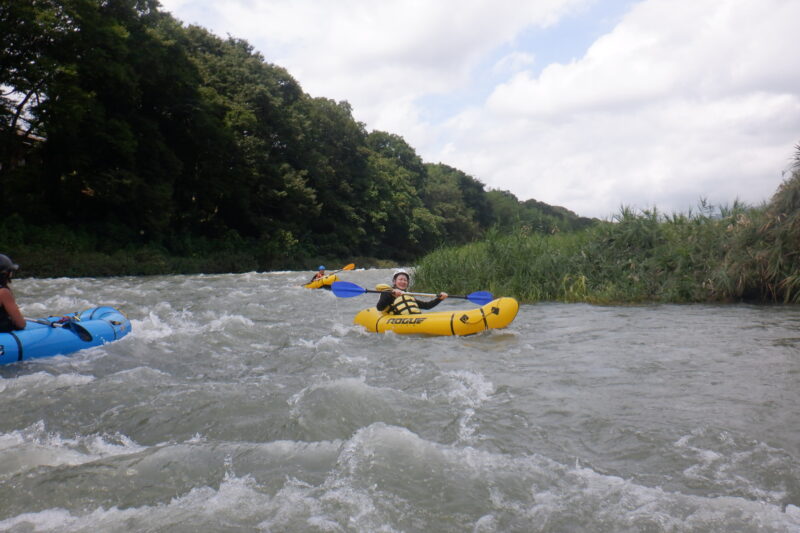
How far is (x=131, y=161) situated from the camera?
2059 centimetres

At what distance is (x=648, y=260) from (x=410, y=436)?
26.7 feet

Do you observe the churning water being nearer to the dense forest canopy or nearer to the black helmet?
the black helmet

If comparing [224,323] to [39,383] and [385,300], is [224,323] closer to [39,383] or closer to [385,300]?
[385,300]

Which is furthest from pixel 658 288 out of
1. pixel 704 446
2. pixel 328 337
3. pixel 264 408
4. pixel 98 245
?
pixel 98 245

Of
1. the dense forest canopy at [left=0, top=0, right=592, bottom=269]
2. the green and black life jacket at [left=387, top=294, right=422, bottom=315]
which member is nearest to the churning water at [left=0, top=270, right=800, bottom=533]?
the green and black life jacket at [left=387, top=294, right=422, bottom=315]

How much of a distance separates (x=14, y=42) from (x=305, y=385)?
17.8 metres

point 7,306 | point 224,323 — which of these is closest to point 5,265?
point 7,306

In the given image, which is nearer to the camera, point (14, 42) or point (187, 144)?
point (14, 42)

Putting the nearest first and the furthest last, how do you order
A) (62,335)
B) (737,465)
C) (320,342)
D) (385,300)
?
1. (737,465)
2. (62,335)
3. (320,342)
4. (385,300)

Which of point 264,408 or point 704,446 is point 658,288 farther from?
point 264,408

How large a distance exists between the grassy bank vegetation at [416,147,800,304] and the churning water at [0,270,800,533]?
2978 millimetres

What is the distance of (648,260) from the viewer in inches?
397

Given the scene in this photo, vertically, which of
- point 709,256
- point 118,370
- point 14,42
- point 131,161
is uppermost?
point 14,42

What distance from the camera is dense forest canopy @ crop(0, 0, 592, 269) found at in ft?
57.1
